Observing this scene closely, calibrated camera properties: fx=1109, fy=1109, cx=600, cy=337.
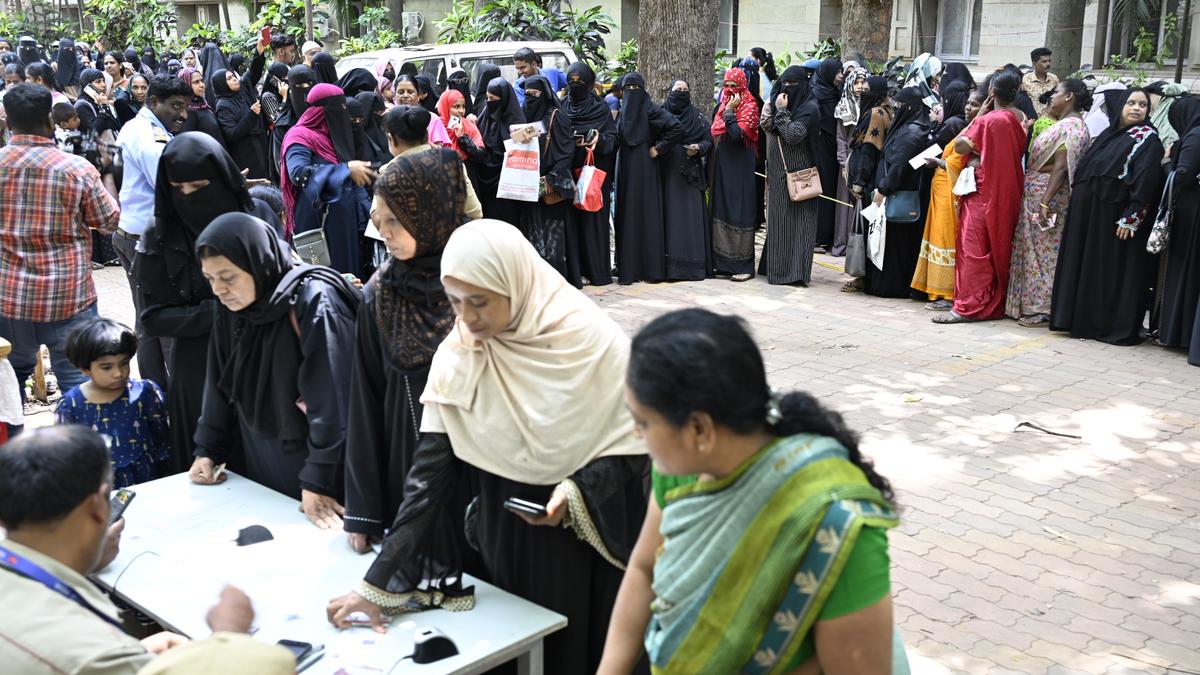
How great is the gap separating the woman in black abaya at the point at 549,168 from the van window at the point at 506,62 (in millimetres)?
3616

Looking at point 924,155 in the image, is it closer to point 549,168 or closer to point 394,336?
point 549,168

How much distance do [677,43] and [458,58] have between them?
10.9 ft

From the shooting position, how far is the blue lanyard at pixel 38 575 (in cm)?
187

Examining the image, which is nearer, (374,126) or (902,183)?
(374,126)

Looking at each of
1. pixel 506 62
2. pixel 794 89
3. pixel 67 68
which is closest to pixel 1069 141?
pixel 794 89

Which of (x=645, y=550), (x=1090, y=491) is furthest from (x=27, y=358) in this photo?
(x=1090, y=491)

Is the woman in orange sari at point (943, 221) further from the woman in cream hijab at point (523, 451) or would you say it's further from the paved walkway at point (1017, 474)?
the woman in cream hijab at point (523, 451)

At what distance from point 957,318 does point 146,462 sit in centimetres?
619

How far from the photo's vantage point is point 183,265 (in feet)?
13.8

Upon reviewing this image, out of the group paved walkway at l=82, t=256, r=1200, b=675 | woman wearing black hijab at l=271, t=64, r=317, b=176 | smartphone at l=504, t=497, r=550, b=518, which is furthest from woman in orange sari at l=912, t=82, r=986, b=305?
smartphone at l=504, t=497, r=550, b=518

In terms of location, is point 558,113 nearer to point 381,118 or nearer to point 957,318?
point 381,118

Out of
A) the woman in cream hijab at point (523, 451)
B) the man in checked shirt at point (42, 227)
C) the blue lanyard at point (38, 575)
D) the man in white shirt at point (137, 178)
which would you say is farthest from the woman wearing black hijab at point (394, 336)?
the man in white shirt at point (137, 178)

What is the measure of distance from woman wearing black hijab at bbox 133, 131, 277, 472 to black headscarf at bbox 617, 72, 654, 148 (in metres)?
5.54

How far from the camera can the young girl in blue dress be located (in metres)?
3.99
